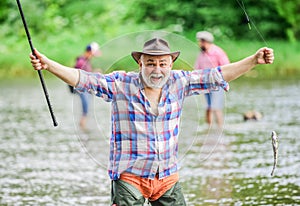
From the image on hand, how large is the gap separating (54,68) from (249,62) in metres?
1.32

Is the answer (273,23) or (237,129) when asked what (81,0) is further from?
(237,129)

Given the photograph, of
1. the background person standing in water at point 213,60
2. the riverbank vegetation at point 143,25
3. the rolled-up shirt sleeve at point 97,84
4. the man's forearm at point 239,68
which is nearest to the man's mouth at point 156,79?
the rolled-up shirt sleeve at point 97,84

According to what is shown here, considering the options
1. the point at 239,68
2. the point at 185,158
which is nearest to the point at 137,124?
the point at 239,68

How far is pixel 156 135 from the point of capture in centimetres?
596

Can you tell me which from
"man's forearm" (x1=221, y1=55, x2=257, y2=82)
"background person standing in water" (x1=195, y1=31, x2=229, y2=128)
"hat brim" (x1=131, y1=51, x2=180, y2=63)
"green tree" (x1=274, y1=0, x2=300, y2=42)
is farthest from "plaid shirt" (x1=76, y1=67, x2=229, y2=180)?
"green tree" (x1=274, y1=0, x2=300, y2=42)

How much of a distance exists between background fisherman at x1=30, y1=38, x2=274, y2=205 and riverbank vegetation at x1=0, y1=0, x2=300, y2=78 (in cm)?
2065

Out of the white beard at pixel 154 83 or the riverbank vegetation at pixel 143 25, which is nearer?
the white beard at pixel 154 83

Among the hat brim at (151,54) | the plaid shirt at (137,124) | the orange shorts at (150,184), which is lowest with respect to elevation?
the orange shorts at (150,184)

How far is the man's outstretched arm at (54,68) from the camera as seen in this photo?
5656 millimetres

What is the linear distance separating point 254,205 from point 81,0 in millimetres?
31308

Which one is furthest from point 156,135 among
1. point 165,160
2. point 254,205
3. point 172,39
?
point 254,205

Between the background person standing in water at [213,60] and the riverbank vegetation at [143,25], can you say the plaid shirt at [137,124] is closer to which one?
the background person standing in water at [213,60]

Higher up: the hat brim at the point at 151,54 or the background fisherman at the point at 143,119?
the hat brim at the point at 151,54

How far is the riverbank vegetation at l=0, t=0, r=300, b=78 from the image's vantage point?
29.8 meters
